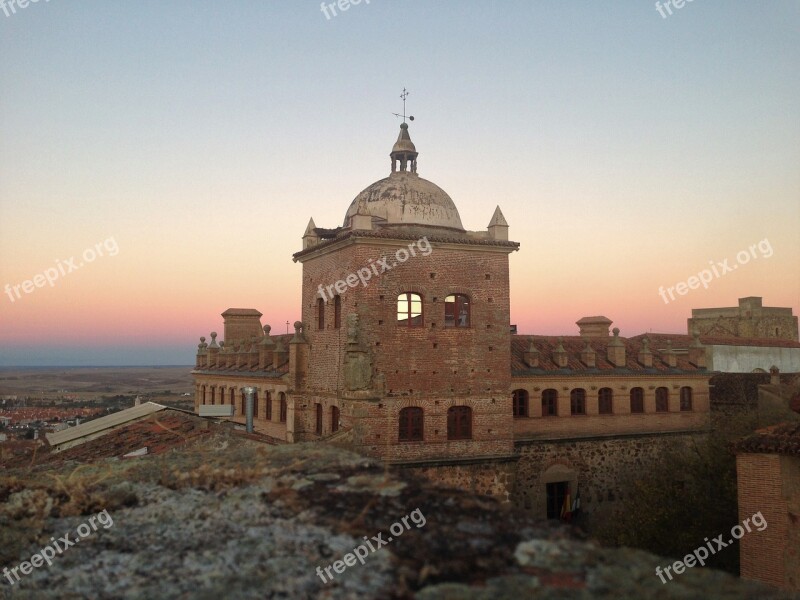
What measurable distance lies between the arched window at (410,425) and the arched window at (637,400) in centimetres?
1261

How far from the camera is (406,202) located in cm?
2506

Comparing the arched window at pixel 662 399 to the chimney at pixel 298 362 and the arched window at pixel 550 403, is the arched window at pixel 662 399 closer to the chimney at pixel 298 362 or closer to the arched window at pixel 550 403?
the arched window at pixel 550 403

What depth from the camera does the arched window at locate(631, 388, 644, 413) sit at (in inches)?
1219

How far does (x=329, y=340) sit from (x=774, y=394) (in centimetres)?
2115

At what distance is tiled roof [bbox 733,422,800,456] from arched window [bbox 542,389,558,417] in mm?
12104

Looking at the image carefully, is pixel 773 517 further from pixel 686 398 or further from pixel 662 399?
pixel 686 398

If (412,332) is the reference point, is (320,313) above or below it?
above
